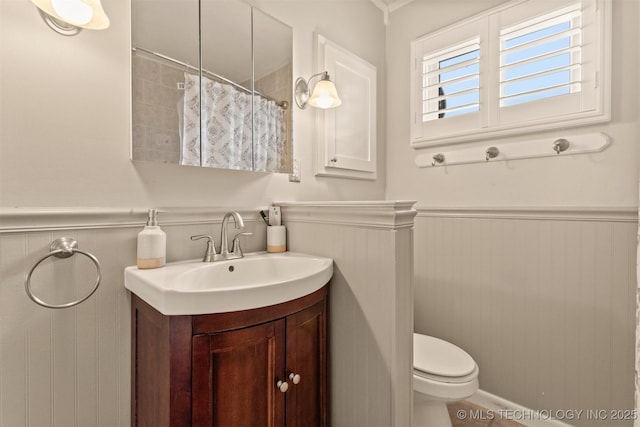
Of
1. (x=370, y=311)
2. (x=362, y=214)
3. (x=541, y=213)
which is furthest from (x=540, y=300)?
(x=362, y=214)

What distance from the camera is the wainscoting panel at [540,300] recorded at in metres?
1.35

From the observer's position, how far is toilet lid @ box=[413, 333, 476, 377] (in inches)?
50.4

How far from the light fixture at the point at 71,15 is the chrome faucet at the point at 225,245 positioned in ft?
2.38

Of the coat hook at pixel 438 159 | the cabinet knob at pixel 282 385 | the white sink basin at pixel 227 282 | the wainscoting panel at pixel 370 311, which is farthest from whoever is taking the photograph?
the coat hook at pixel 438 159

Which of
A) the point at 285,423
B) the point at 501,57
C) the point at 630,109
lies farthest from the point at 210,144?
the point at 630,109

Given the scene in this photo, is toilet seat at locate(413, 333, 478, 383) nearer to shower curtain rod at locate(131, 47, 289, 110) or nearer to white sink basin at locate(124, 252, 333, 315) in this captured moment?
white sink basin at locate(124, 252, 333, 315)

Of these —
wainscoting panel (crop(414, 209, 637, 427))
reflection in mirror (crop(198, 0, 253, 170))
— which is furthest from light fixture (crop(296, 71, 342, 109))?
wainscoting panel (crop(414, 209, 637, 427))

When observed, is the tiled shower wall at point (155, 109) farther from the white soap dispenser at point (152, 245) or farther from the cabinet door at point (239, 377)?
the cabinet door at point (239, 377)

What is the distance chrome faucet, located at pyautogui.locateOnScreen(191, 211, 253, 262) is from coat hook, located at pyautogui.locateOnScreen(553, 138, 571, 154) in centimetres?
151

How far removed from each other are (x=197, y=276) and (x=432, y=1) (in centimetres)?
211

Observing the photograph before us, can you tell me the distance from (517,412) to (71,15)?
2.49 meters

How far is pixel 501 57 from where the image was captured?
1.62 m

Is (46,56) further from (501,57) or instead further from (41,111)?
(501,57)

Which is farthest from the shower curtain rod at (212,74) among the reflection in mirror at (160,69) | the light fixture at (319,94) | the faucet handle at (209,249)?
the faucet handle at (209,249)
